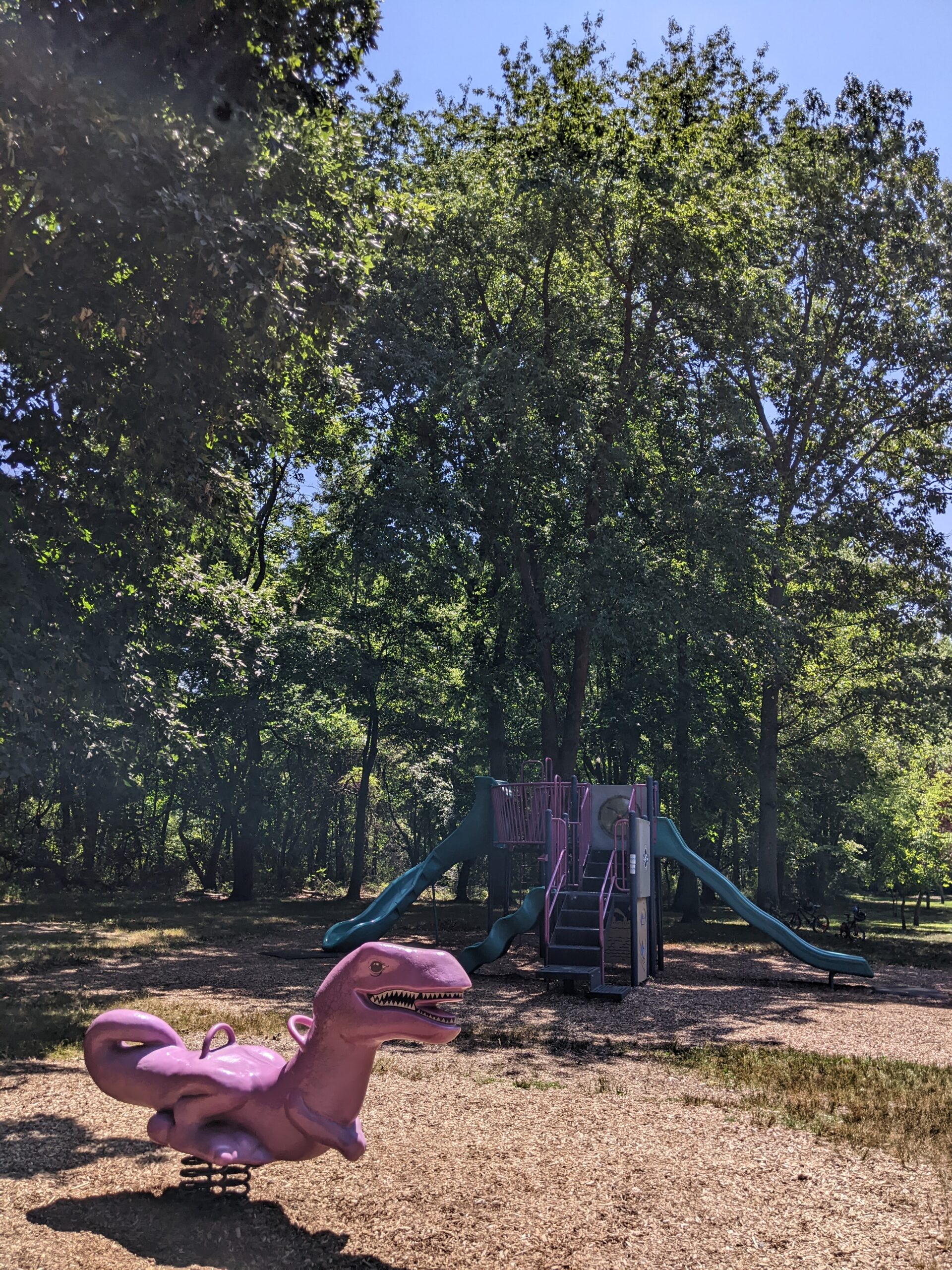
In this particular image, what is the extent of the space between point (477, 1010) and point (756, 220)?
60.8 feet

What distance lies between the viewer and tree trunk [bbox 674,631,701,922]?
1185 inches

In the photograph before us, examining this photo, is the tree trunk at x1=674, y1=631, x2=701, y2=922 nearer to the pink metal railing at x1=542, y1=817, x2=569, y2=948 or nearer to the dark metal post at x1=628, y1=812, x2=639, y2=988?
the pink metal railing at x1=542, y1=817, x2=569, y2=948

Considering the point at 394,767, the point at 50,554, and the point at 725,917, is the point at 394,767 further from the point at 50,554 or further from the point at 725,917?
the point at 50,554

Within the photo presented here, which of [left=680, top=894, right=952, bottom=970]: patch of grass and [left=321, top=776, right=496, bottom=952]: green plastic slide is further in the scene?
[left=680, top=894, right=952, bottom=970]: patch of grass

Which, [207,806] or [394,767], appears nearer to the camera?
[207,806]

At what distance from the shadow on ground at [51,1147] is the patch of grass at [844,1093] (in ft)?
15.2

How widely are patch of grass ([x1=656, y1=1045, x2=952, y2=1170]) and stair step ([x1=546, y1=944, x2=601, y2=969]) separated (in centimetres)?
346

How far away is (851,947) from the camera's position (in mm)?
23875

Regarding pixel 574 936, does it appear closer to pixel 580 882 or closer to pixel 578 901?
pixel 578 901

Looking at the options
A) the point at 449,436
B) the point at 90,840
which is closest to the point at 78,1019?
the point at 449,436

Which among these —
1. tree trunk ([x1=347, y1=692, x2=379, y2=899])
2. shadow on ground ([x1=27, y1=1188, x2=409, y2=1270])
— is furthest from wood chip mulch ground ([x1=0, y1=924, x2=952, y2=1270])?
tree trunk ([x1=347, y1=692, x2=379, y2=899])

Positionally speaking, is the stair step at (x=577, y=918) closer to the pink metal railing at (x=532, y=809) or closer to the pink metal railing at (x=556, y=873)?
the pink metal railing at (x=556, y=873)

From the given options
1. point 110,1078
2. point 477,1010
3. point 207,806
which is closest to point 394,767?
point 207,806

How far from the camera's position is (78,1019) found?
1106 centimetres
